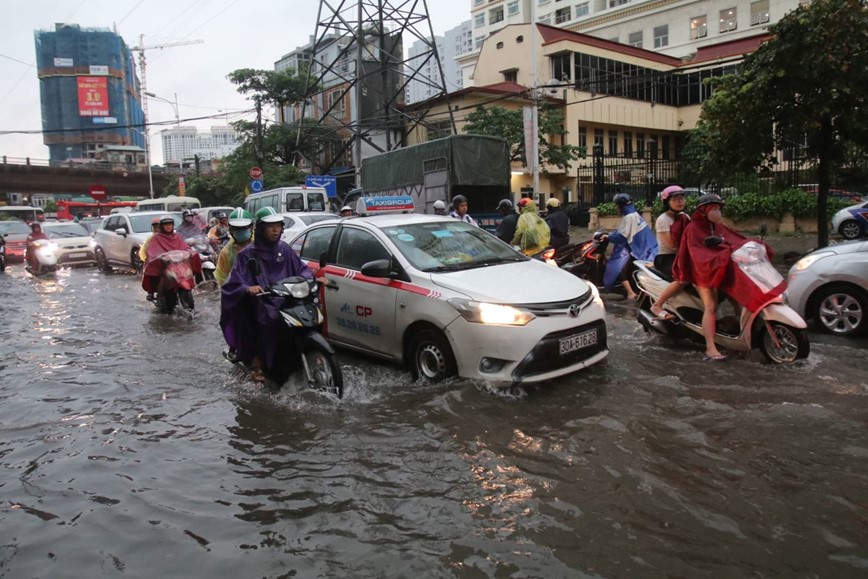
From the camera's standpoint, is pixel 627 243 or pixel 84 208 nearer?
pixel 627 243

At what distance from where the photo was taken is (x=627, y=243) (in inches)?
371

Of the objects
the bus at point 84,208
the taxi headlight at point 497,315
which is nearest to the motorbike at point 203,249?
the taxi headlight at point 497,315

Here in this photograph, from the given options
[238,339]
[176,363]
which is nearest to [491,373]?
[238,339]

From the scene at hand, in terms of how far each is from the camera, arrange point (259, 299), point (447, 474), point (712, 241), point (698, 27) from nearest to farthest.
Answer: point (447, 474), point (259, 299), point (712, 241), point (698, 27)

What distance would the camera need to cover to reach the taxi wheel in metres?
5.34

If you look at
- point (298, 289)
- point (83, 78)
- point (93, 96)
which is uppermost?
point (83, 78)

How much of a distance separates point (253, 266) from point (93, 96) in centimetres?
9895

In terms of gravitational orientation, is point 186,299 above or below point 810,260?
below

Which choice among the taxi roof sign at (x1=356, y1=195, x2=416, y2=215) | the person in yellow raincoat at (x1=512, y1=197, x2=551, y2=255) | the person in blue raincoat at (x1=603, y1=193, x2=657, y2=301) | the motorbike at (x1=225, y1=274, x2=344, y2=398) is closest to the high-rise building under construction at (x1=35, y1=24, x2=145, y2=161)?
the taxi roof sign at (x1=356, y1=195, x2=416, y2=215)

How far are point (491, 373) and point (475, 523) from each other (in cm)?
186

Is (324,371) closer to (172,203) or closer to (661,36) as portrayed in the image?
(172,203)

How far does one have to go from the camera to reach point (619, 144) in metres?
38.6

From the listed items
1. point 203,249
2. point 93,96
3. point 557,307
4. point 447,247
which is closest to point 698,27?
point 203,249

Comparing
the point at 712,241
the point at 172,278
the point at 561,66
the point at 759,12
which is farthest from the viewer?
the point at 759,12
